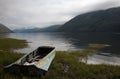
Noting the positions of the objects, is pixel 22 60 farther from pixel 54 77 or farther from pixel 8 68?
pixel 54 77

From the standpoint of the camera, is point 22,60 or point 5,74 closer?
point 5,74

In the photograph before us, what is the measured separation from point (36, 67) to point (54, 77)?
2.28 meters

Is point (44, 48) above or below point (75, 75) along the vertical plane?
above

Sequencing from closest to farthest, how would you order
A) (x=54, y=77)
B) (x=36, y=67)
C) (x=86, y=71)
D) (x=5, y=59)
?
1. (x=36, y=67)
2. (x=54, y=77)
3. (x=86, y=71)
4. (x=5, y=59)

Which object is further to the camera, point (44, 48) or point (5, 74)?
point (44, 48)

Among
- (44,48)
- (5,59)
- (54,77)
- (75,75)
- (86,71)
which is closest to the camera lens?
(54,77)

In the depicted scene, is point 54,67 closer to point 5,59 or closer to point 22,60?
point 22,60

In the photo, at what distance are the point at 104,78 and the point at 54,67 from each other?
6.04m

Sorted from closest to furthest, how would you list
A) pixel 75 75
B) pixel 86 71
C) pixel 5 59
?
pixel 75 75, pixel 86 71, pixel 5 59

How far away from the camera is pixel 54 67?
19922 mm

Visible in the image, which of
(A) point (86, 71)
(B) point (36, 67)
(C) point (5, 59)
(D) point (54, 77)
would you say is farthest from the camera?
(C) point (5, 59)

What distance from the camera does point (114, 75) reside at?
18.0 m

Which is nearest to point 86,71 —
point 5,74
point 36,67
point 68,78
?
point 68,78

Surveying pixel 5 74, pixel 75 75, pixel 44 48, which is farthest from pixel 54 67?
pixel 44 48
